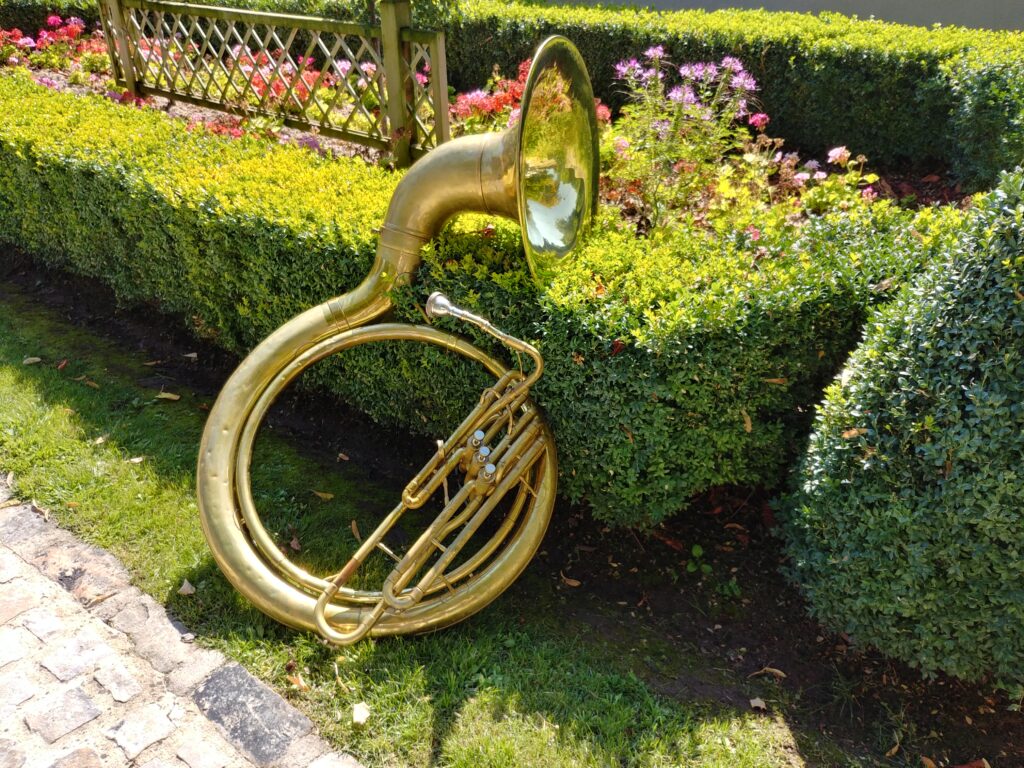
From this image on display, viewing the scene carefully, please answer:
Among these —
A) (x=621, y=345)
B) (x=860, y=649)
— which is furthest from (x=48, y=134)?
(x=860, y=649)

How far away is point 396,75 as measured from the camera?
5207 mm

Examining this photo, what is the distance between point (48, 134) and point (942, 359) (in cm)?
533

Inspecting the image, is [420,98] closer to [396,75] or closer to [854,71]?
[396,75]

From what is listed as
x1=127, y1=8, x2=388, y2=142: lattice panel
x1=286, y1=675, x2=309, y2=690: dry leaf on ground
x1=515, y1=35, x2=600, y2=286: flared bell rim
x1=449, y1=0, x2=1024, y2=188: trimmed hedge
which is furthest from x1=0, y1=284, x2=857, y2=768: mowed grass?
x1=449, y1=0, x2=1024, y2=188: trimmed hedge

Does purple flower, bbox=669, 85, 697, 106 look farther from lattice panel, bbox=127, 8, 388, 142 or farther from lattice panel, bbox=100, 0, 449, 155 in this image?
lattice panel, bbox=127, 8, 388, 142

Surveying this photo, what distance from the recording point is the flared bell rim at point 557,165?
106 inches

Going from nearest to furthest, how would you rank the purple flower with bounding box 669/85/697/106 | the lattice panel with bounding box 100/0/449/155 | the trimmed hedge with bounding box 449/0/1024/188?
the purple flower with bounding box 669/85/697/106
the lattice panel with bounding box 100/0/449/155
the trimmed hedge with bounding box 449/0/1024/188

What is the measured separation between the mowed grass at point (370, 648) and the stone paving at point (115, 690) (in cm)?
8

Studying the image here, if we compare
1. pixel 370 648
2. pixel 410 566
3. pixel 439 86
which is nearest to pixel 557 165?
pixel 410 566

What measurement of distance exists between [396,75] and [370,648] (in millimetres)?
3936

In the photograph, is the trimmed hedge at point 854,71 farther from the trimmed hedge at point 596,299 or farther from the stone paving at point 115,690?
the stone paving at point 115,690

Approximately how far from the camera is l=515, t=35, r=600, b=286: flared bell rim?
2697 mm

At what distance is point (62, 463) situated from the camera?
360 centimetres

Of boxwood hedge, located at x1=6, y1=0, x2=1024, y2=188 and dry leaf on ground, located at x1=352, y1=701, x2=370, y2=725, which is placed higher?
boxwood hedge, located at x1=6, y1=0, x2=1024, y2=188
